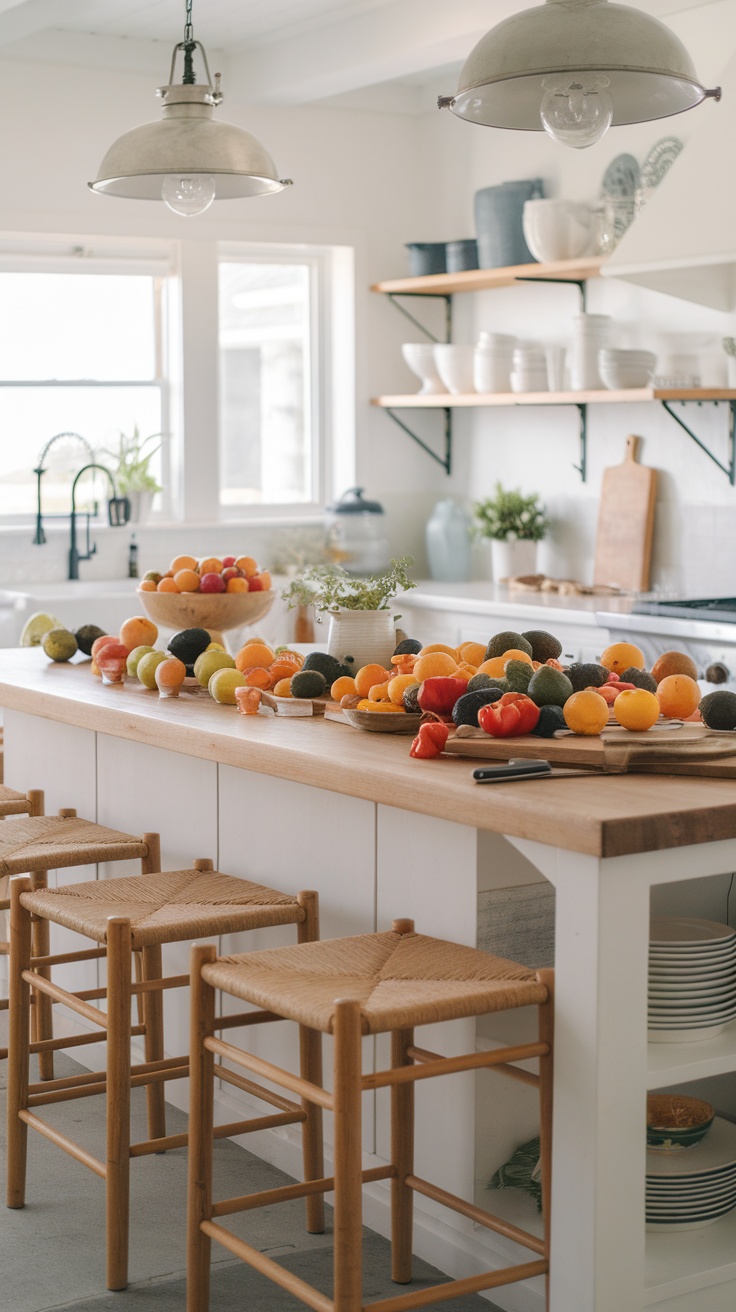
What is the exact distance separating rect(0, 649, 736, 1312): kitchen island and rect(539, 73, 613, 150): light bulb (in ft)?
3.60

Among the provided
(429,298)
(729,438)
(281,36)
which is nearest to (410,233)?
(429,298)

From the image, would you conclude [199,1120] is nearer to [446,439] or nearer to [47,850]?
[47,850]

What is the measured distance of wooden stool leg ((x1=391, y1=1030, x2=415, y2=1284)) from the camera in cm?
252

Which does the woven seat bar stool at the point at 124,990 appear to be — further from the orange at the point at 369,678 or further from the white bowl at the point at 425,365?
the white bowl at the point at 425,365

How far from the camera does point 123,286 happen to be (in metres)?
6.37

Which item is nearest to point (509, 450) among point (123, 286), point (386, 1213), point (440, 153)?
point (440, 153)

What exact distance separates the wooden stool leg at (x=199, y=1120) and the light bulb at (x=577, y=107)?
150cm

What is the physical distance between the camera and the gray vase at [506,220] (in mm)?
6062

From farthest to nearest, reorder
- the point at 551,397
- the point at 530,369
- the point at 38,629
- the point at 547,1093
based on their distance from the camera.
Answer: the point at 530,369 < the point at 551,397 < the point at 38,629 < the point at 547,1093

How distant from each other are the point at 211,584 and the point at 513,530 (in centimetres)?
266

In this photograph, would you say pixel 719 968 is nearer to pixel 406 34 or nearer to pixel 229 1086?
pixel 229 1086

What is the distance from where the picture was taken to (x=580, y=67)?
8.22 ft

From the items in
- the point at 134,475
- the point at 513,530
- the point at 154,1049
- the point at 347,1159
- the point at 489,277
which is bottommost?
the point at 154,1049

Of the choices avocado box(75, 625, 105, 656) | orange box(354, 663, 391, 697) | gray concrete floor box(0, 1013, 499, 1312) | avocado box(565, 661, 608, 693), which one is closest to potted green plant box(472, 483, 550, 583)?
avocado box(75, 625, 105, 656)
